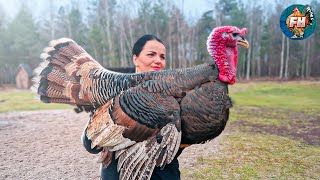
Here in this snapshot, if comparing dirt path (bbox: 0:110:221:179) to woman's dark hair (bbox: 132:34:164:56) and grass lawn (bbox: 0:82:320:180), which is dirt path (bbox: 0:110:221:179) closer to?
grass lawn (bbox: 0:82:320:180)

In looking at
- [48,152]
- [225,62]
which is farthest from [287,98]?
[225,62]

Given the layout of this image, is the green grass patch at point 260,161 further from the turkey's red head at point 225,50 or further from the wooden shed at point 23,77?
the wooden shed at point 23,77

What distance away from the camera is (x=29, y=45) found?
29.4 meters

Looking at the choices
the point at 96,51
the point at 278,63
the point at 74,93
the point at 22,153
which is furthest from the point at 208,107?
the point at 278,63

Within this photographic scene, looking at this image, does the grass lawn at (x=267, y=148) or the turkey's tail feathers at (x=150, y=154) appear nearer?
the turkey's tail feathers at (x=150, y=154)

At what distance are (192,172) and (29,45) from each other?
1134 inches

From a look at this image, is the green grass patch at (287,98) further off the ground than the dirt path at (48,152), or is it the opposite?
the dirt path at (48,152)

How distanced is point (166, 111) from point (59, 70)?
5.22 feet

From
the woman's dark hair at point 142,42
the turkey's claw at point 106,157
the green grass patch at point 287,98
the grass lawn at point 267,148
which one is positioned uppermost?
the woman's dark hair at point 142,42

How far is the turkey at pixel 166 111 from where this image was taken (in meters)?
1.97

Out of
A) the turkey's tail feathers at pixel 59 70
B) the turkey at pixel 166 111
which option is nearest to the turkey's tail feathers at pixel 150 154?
the turkey at pixel 166 111

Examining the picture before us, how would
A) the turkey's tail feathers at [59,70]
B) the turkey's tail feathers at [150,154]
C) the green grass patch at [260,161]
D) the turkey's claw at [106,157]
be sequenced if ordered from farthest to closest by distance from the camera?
the green grass patch at [260,161] < the turkey's tail feathers at [59,70] < the turkey's claw at [106,157] < the turkey's tail feathers at [150,154]

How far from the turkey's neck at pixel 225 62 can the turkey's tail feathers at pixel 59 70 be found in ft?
4.51

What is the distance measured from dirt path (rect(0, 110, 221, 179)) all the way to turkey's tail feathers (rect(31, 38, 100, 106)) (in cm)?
226
